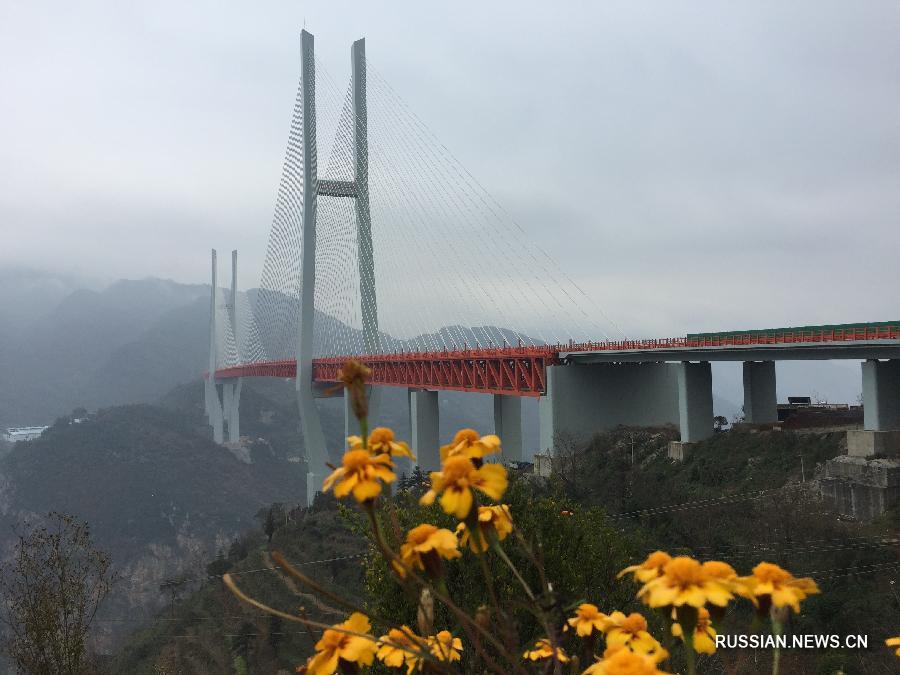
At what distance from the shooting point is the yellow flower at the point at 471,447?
2.12 metres

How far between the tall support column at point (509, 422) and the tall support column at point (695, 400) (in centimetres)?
1176

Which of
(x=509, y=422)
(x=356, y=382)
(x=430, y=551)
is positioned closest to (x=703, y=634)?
(x=430, y=551)

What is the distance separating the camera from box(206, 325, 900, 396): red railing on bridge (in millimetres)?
25781

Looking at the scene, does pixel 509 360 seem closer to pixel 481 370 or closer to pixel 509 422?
pixel 481 370

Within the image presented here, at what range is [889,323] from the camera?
77.6 feet

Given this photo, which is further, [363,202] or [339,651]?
[363,202]

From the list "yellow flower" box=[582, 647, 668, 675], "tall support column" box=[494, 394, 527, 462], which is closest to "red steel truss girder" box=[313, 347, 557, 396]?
"tall support column" box=[494, 394, 527, 462]

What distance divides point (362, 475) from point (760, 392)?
35146 millimetres

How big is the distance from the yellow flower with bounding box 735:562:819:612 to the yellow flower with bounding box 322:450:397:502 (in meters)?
0.99

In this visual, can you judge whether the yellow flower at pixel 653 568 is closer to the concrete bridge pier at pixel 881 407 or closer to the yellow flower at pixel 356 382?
the yellow flower at pixel 356 382

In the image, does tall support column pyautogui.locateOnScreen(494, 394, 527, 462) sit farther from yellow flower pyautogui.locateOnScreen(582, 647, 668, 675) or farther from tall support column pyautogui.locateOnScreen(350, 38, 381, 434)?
yellow flower pyautogui.locateOnScreen(582, 647, 668, 675)

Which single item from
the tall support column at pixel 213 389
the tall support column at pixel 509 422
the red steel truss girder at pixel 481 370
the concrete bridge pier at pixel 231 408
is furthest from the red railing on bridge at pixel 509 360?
the tall support column at pixel 213 389

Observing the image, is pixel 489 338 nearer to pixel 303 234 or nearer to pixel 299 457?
pixel 303 234

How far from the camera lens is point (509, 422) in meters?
43.0
